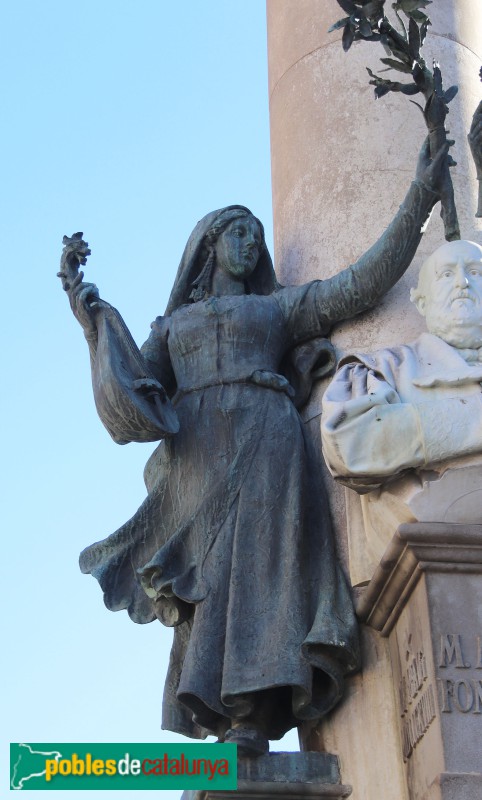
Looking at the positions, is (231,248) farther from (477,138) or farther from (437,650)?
(437,650)

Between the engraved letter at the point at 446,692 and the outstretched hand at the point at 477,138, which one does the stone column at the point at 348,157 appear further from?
the engraved letter at the point at 446,692

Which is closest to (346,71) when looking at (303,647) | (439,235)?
(439,235)

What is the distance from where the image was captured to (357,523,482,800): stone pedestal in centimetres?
658

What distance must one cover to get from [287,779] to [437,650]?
3.38 feet

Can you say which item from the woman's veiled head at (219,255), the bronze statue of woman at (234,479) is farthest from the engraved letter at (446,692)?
the woman's veiled head at (219,255)

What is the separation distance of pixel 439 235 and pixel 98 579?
9.10 feet

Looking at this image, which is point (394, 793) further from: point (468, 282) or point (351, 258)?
point (351, 258)

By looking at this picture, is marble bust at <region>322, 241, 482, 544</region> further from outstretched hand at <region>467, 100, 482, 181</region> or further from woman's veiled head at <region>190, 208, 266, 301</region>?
woman's veiled head at <region>190, 208, 266, 301</region>

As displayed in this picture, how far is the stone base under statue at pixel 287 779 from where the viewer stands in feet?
23.4

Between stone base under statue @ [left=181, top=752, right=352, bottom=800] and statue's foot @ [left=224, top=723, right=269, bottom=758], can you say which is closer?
stone base under statue @ [left=181, top=752, right=352, bottom=800]

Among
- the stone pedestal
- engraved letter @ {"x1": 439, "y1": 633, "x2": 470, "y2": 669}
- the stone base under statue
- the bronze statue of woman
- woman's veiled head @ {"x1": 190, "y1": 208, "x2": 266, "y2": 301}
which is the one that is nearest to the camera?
the stone pedestal

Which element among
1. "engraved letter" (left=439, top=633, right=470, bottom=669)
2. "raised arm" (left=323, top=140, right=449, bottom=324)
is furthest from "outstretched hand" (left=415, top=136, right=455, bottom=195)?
"engraved letter" (left=439, top=633, right=470, bottom=669)

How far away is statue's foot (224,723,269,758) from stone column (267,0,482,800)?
0.38m

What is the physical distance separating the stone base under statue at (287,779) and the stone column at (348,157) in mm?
292
